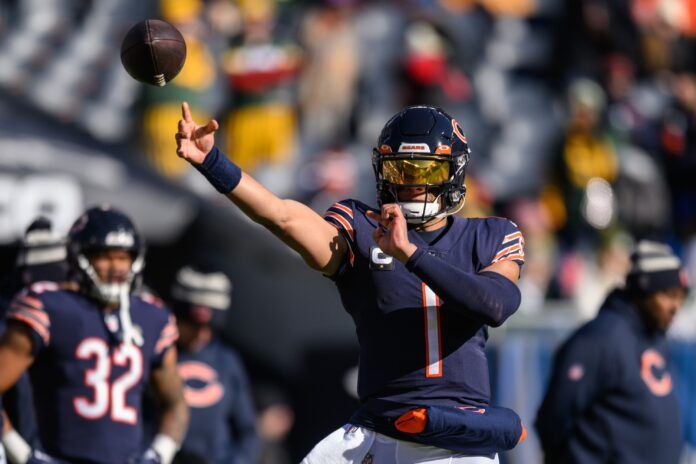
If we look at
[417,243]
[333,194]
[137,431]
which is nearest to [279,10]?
[333,194]

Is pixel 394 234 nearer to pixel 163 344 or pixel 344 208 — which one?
pixel 344 208

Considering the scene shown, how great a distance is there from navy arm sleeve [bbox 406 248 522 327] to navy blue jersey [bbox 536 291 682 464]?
1980 mm

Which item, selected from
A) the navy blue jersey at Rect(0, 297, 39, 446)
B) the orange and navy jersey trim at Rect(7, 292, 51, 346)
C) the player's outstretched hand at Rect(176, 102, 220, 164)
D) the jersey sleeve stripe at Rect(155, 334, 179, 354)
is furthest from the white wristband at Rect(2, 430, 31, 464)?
the player's outstretched hand at Rect(176, 102, 220, 164)

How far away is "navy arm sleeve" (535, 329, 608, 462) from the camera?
599cm

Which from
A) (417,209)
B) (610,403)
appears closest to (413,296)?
(417,209)

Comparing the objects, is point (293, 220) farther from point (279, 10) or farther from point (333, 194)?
point (279, 10)

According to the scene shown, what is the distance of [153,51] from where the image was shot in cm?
417

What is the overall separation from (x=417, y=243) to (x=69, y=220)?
4196mm

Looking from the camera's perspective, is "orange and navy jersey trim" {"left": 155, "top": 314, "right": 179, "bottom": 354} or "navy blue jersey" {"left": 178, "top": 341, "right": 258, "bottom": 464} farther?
"navy blue jersey" {"left": 178, "top": 341, "right": 258, "bottom": 464}

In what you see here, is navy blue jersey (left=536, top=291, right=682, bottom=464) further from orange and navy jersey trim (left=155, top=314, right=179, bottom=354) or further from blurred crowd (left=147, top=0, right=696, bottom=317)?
blurred crowd (left=147, top=0, right=696, bottom=317)

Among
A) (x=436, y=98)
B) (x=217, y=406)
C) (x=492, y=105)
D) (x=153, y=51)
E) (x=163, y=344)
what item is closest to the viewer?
(x=153, y=51)

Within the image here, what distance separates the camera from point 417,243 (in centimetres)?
431

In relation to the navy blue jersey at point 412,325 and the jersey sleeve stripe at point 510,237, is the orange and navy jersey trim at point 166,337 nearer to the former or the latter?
the navy blue jersey at point 412,325

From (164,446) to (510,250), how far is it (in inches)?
83.7
